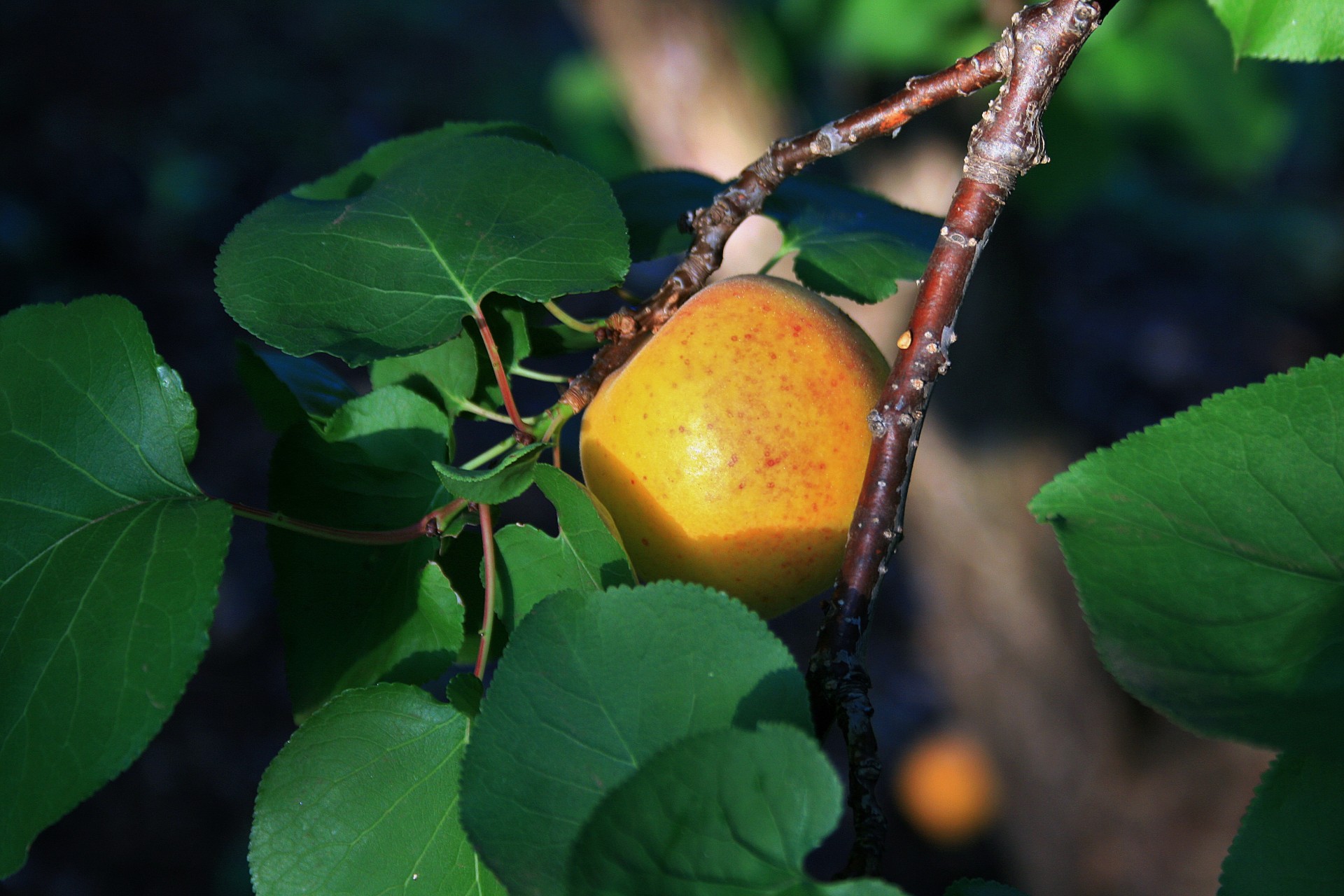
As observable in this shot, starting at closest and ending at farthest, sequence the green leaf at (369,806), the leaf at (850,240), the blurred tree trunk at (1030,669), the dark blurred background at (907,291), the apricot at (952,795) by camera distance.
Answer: the green leaf at (369,806) → the leaf at (850,240) → the dark blurred background at (907,291) → the blurred tree trunk at (1030,669) → the apricot at (952,795)

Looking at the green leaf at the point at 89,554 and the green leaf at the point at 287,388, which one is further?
the green leaf at the point at 287,388

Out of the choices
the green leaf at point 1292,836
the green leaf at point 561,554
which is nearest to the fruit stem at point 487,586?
the green leaf at point 561,554

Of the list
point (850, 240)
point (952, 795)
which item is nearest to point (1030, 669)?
point (952, 795)

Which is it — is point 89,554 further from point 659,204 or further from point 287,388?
point 659,204

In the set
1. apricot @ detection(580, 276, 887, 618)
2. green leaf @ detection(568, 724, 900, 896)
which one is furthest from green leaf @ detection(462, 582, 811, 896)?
apricot @ detection(580, 276, 887, 618)

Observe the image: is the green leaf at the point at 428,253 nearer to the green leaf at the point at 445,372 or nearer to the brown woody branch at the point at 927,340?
the green leaf at the point at 445,372

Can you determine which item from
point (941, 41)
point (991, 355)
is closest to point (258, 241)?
point (941, 41)

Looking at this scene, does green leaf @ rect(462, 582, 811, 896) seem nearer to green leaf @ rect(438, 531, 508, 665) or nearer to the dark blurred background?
green leaf @ rect(438, 531, 508, 665)
